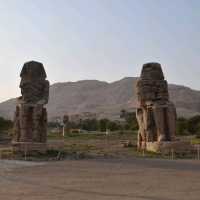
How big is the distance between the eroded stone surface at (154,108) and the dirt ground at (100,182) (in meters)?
5.45

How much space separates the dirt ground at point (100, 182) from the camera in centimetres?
924

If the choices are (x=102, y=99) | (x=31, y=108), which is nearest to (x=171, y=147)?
(x=31, y=108)

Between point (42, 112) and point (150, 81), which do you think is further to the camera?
point (150, 81)

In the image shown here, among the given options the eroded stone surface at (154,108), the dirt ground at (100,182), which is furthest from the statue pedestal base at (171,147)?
the dirt ground at (100,182)

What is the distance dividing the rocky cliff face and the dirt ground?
376 feet

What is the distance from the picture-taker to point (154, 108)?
2111 centimetres

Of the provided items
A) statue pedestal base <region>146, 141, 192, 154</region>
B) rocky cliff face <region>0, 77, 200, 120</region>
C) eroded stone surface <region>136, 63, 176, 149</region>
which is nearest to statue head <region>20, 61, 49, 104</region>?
eroded stone surface <region>136, 63, 176, 149</region>

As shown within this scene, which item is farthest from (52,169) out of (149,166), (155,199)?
(155,199)

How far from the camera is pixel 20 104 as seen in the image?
20.5m

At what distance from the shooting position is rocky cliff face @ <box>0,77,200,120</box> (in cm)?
14450

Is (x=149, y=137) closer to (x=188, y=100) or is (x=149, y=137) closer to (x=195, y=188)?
(x=195, y=188)

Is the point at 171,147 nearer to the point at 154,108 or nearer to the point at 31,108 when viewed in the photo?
the point at 154,108

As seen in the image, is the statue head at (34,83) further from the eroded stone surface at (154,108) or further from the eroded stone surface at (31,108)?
the eroded stone surface at (154,108)

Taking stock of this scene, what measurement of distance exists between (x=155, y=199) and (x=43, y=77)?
13449 millimetres
